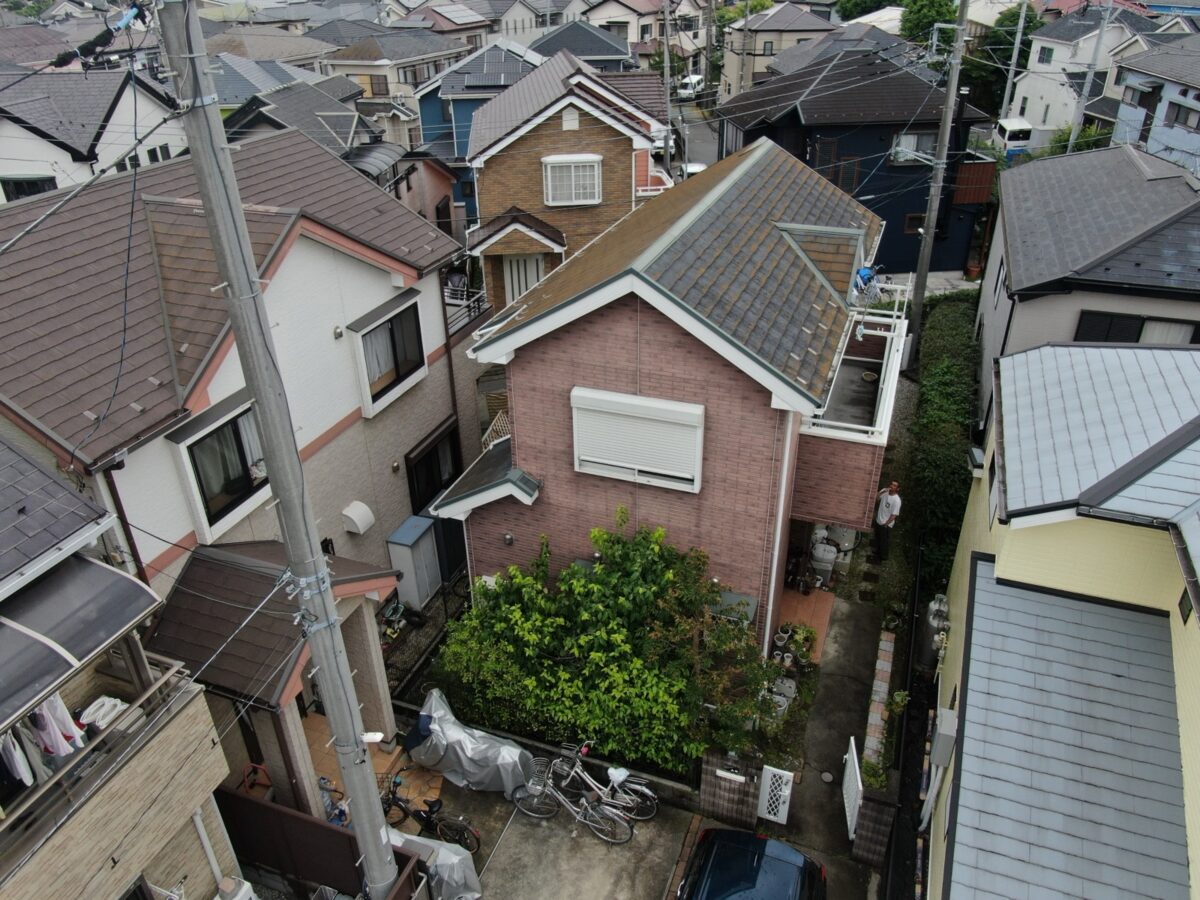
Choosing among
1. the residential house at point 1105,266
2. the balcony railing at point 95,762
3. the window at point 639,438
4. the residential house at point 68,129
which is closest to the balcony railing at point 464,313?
the window at point 639,438

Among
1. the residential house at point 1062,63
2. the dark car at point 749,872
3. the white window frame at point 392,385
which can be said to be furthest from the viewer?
the residential house at point 1062,63

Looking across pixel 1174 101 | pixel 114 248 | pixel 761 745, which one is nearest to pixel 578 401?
pixel 761 745

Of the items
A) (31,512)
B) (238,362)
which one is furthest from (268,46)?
(31,512)

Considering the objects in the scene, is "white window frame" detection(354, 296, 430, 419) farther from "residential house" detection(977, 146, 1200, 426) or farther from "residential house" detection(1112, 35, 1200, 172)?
"residential house" detection(1112, 35, 1200, 172)

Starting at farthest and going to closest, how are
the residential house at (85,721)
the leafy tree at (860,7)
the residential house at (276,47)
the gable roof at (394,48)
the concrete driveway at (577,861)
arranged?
the leafy tree at (860,7) → the residential house at (276,47) → the gable roof at (394,48) → the concrete driveway at (577,861) → the residential house at (85,721)

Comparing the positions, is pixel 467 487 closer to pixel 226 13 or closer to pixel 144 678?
pixel 144 678

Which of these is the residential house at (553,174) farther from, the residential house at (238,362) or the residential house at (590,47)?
the residential house at (590,47)
